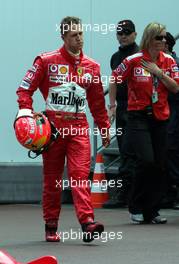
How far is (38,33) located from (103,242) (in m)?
4.82

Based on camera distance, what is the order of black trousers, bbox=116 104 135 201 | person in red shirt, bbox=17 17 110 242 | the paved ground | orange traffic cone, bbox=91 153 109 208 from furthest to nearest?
orange traffic cone, bbox=91 153 109 208 < black trousers, bbox=116 104 135 201 < person in red shirt, bbox=17 17 110 242 < the paved ground

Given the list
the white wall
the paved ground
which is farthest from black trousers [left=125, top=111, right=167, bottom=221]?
the white wall

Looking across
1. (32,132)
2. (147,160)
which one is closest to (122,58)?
(147,160)

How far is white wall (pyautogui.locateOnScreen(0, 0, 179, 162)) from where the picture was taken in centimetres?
1427

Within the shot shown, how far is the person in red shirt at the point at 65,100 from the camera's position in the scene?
32.6ft

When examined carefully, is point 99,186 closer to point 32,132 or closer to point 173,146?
point 173,146

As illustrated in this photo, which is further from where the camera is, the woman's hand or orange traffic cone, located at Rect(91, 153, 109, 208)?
orange traffic cone, located at Rect(91, 153, 109, 208)

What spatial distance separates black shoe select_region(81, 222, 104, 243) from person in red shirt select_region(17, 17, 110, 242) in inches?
11.5

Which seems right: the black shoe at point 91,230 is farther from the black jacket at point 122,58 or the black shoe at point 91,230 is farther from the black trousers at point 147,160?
the black jacket at point 122,58

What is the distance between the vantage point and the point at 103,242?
10.0 metres

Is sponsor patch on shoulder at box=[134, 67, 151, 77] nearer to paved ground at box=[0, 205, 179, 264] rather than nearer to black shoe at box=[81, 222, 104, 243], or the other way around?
paved ground at box=[0, 205, 179, 264]

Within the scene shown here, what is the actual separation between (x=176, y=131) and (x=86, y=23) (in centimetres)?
198

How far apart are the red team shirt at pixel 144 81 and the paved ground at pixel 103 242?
3.68 ft

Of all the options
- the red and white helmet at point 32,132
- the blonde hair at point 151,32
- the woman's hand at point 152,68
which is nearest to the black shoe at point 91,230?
the red and white helmet at point 32,132
